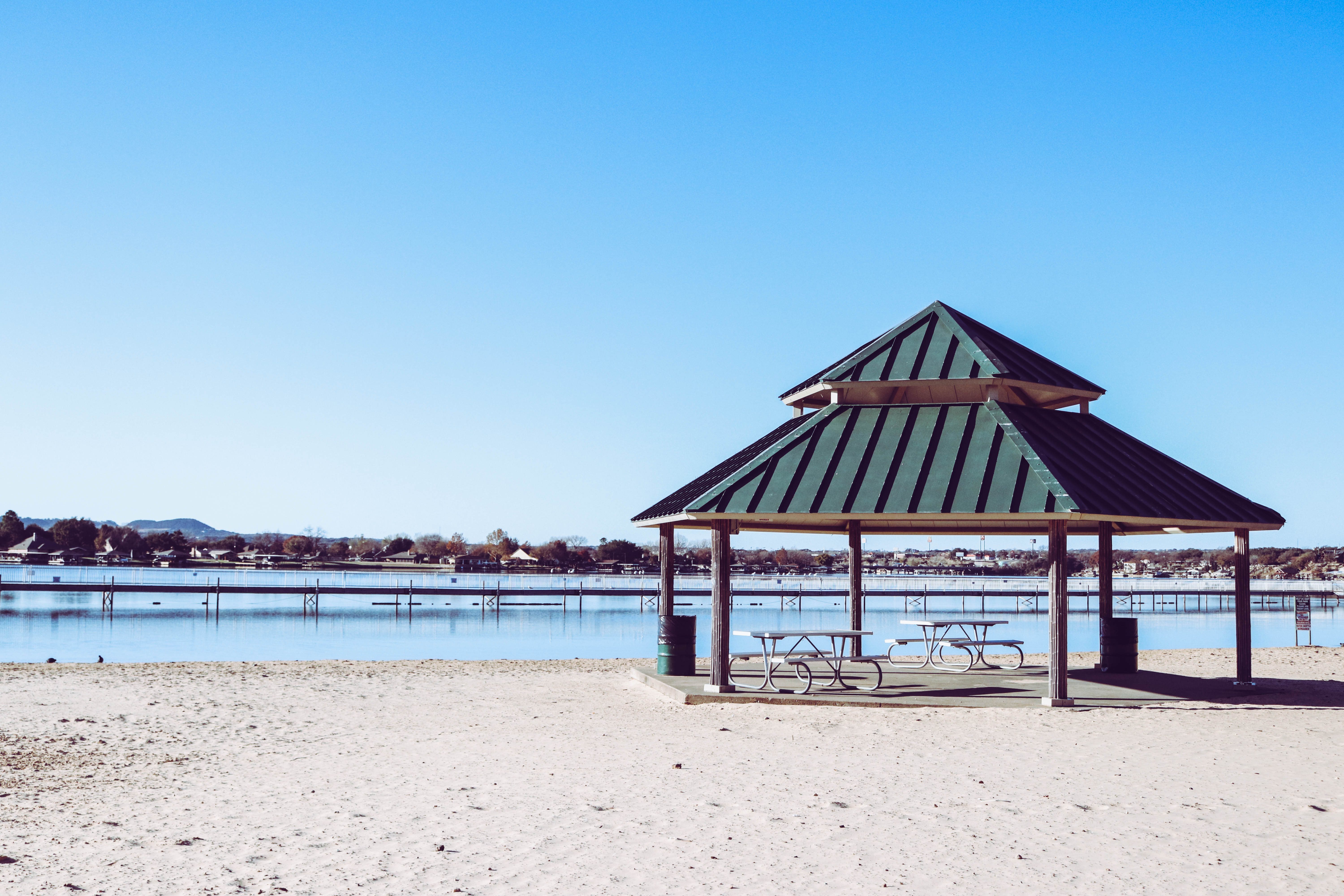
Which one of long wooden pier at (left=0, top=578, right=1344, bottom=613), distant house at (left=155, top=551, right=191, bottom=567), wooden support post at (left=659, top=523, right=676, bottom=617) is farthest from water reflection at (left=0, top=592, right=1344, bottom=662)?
distant house at (left=155, top=551, right=191, bottom=567)

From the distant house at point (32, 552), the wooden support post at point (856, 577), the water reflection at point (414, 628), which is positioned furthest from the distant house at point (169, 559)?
the wooden support post at point (856, 577)

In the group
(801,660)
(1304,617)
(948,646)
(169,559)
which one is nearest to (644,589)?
(1304,617)

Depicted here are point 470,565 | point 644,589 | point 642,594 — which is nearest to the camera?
point 642,594

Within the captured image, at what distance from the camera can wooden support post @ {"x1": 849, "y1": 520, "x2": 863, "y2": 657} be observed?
16078 millimetres

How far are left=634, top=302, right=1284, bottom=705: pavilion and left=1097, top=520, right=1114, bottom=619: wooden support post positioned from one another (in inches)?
1.9

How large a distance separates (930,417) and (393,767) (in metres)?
7.49

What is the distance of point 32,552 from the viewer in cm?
12400

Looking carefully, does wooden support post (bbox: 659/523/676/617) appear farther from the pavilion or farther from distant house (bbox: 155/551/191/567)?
distant house (bbox: 155/551/191/567)

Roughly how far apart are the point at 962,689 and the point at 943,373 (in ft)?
12.2

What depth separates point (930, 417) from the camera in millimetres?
13008

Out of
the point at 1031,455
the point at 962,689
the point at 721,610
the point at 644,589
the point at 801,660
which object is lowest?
the point at 644,589

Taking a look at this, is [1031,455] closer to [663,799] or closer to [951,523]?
[951,523]

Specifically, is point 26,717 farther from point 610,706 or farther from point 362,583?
point 362,583

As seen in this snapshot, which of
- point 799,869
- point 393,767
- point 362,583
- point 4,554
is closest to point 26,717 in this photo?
point 393,767
